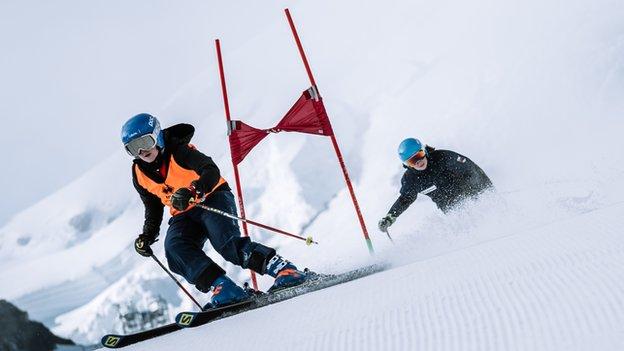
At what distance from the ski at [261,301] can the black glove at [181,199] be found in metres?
0.77

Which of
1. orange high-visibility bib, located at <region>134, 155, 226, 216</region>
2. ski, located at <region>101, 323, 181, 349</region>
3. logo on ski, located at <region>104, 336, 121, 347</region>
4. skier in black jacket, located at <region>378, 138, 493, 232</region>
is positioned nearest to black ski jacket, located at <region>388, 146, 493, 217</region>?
skier in black jacket, located at <region>378, 138, 493, 232</region>

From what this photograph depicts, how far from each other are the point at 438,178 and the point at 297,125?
1878 mm

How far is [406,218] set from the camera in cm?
2367

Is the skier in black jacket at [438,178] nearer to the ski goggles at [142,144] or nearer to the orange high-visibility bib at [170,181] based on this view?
the orange high-visibility bib at [170,181]

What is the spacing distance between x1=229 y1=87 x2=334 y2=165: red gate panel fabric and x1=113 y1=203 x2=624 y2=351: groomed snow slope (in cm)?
433

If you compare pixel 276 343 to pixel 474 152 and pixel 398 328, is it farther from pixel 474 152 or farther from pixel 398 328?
pixel 474 152

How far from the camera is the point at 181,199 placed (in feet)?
12.8

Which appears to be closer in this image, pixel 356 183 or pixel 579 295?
pixel 579 295

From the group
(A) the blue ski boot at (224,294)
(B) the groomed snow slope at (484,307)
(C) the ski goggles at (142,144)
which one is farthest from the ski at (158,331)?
(C) the ski goggles at (142,144)

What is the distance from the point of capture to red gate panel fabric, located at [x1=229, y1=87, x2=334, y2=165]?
6934 millimetres

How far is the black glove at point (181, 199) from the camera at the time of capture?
3.89m

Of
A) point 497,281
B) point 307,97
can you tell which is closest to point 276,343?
point 497,281

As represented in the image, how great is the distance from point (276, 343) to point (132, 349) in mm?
1403

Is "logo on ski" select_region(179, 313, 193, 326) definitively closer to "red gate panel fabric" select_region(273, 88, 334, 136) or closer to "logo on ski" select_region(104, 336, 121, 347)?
"logo on ski" select_region(104, 336, 121, 347)
